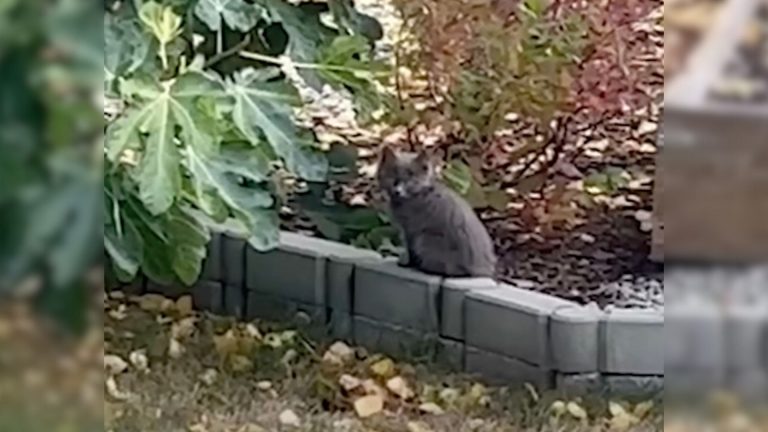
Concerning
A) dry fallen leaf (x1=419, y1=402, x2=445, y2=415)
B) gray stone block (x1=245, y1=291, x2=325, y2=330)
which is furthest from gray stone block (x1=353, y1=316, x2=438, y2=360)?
dry fallen leaf (x1=419, y1=402, x2=445, y2=415)

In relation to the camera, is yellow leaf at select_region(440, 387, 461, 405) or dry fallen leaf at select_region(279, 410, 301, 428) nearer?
dry fallen leaf at select_region(279, 410, 301, 428)

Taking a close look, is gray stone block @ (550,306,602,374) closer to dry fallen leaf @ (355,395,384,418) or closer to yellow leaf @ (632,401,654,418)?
yellow leaf @ (632,401,654,418)

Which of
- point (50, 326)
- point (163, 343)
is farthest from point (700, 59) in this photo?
point (163, 343)

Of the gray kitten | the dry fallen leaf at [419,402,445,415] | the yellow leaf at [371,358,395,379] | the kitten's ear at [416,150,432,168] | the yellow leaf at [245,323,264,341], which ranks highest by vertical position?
the kitten's ear at [416,150,432,168]

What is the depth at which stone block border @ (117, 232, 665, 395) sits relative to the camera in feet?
8.41

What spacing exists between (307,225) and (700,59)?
267 cm

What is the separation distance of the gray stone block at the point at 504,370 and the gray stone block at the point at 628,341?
0.13m

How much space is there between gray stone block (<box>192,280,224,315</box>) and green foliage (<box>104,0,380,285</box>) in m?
0.54

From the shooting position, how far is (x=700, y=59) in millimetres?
578

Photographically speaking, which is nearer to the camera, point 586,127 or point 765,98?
point 765,98

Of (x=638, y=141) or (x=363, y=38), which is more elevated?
(x=363, y=38)

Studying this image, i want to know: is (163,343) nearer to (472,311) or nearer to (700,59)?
(472,311)

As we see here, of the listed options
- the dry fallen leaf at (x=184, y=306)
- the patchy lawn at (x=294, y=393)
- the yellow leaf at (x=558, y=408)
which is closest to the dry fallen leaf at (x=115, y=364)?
the patchy lawn at (x=294, y=393)

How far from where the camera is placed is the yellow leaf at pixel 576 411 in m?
2.51
